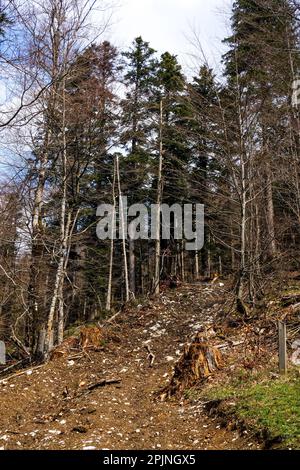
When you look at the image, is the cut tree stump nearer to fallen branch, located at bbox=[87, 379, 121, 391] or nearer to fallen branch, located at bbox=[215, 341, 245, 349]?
fallen branch, located at bbox=[215, 341, 245, 349]

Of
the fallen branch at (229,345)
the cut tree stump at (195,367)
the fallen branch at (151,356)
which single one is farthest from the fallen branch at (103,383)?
the fallen branch at (229,345)

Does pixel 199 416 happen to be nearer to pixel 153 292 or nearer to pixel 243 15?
pixel 243 15

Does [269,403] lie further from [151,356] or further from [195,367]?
[151,356]

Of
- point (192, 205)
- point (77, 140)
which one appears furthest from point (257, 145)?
point (192, 205)

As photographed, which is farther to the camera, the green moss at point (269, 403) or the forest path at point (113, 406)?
the forest path at point (113, 406)

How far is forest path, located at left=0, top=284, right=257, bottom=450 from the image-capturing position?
5.70 m

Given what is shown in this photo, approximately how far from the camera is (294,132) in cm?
1312

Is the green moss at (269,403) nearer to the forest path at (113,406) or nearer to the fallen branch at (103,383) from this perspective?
the forest path at (113,406)

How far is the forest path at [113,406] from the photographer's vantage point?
5.70 m

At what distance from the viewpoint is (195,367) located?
8.10 metres

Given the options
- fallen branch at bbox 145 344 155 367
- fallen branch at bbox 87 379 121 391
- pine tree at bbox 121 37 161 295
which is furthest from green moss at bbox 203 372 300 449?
pine tree at bbox 121 37 161 295

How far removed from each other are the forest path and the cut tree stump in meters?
0.41

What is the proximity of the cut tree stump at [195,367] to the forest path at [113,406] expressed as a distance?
1.35 feet

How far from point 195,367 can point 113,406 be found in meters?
1.78
